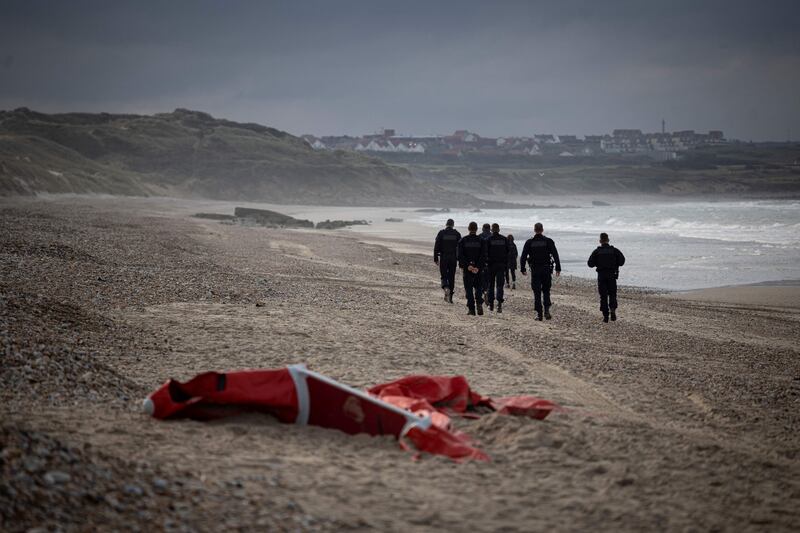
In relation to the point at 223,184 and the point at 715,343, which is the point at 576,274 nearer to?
the point at 715,343

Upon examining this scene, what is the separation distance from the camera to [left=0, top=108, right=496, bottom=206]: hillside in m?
99.5

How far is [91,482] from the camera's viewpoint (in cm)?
440

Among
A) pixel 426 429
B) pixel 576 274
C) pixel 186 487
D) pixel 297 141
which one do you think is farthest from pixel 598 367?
pixel 297 141

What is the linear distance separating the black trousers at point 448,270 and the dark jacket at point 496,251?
853 mm

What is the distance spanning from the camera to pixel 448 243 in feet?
51.2

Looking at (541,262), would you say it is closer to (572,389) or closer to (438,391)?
(572,389)

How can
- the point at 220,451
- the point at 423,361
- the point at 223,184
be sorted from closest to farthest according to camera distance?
1. the point at 220,451
2. the point at 423,361
3. the point at 223,184

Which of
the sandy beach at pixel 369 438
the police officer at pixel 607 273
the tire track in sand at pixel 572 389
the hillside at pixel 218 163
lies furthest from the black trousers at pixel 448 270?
the hillside at pixel 218 163

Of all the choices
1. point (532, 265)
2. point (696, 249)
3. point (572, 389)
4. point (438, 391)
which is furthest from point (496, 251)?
point (696, 249)

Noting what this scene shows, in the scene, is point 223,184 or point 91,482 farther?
point 223,184

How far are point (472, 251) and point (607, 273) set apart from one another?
2600 millimetres

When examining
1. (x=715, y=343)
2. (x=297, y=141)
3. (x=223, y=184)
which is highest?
(x=297, y=141)

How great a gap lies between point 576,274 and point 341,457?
2002 cm

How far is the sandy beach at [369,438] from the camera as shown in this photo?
182 inches
